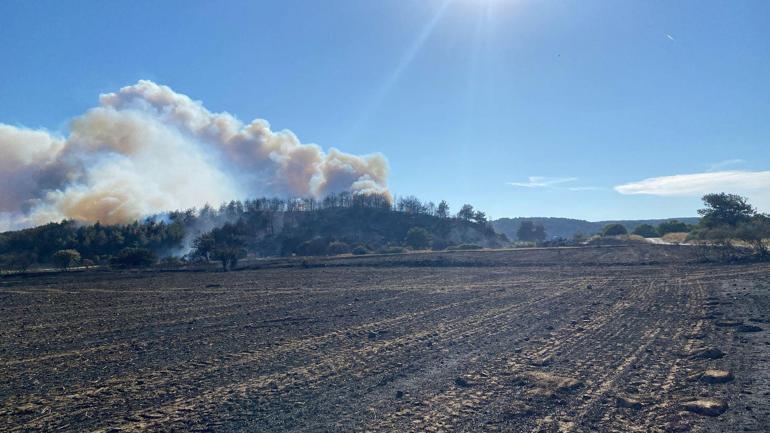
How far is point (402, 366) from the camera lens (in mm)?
10461

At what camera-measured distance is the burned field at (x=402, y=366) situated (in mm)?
7434

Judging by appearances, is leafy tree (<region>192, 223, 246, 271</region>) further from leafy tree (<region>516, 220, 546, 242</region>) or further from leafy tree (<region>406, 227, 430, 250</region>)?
leafy tree (<region>516, 220, 546, 242</region>)

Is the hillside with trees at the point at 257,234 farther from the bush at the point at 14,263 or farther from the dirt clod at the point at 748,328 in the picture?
the dirt clod at the point at 748,328

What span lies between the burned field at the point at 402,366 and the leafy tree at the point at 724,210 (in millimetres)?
57068

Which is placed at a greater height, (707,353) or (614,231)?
(614,231)

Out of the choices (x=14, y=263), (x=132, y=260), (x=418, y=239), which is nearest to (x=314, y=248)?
(x=418, y=239)

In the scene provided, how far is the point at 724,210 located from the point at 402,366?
3046 inches

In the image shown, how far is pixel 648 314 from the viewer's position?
16.3 meters

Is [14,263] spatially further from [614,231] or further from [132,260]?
[614,231]

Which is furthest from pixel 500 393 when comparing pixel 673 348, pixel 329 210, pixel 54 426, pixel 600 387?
pixel 329 210

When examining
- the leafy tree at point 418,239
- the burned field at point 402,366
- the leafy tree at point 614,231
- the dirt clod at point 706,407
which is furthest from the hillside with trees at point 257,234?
the dirt clod at point 706,407

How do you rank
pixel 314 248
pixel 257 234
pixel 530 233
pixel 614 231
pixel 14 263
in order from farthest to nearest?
pixel 530 233, pixel 257 234, pixel 614 231, pixel 314 248, pixel 14 263

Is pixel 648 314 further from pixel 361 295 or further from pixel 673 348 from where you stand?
pixel 361 295

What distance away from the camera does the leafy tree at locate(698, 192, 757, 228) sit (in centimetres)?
6914
